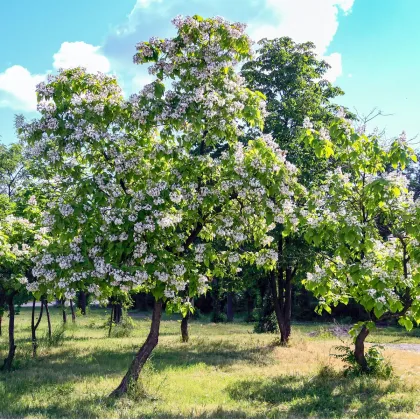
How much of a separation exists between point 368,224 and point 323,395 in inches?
161

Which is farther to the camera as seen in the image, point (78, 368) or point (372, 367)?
point (78, 368)

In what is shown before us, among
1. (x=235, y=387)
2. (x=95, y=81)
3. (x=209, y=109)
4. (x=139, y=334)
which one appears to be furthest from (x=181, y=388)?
(x=139, y=334)

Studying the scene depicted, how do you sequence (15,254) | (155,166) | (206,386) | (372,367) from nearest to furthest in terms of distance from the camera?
(155,166) < (206,386) < (15,254) < (372,367)

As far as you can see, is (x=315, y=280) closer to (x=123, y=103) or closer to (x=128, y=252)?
(x=128, y=252)

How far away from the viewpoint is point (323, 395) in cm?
1109

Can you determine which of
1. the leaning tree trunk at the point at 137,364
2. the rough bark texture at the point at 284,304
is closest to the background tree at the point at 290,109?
the rough bark texture at the point at 284,304

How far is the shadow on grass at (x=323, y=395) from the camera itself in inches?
383

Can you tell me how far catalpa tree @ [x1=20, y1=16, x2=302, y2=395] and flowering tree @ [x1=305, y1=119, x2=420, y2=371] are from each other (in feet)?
3.69

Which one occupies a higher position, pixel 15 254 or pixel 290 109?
pixel 290 109

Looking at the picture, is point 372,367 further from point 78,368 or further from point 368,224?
point 78,368

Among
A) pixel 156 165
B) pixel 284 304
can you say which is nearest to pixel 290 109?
pixel 284 304

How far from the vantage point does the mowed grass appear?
9555mm

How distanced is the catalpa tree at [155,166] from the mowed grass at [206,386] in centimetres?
127

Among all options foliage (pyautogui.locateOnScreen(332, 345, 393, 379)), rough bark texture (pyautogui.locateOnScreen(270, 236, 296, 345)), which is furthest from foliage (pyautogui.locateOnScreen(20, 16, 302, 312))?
rough bark texture (pyautogui.locateOnScreen(270, 236, 296, 345))
